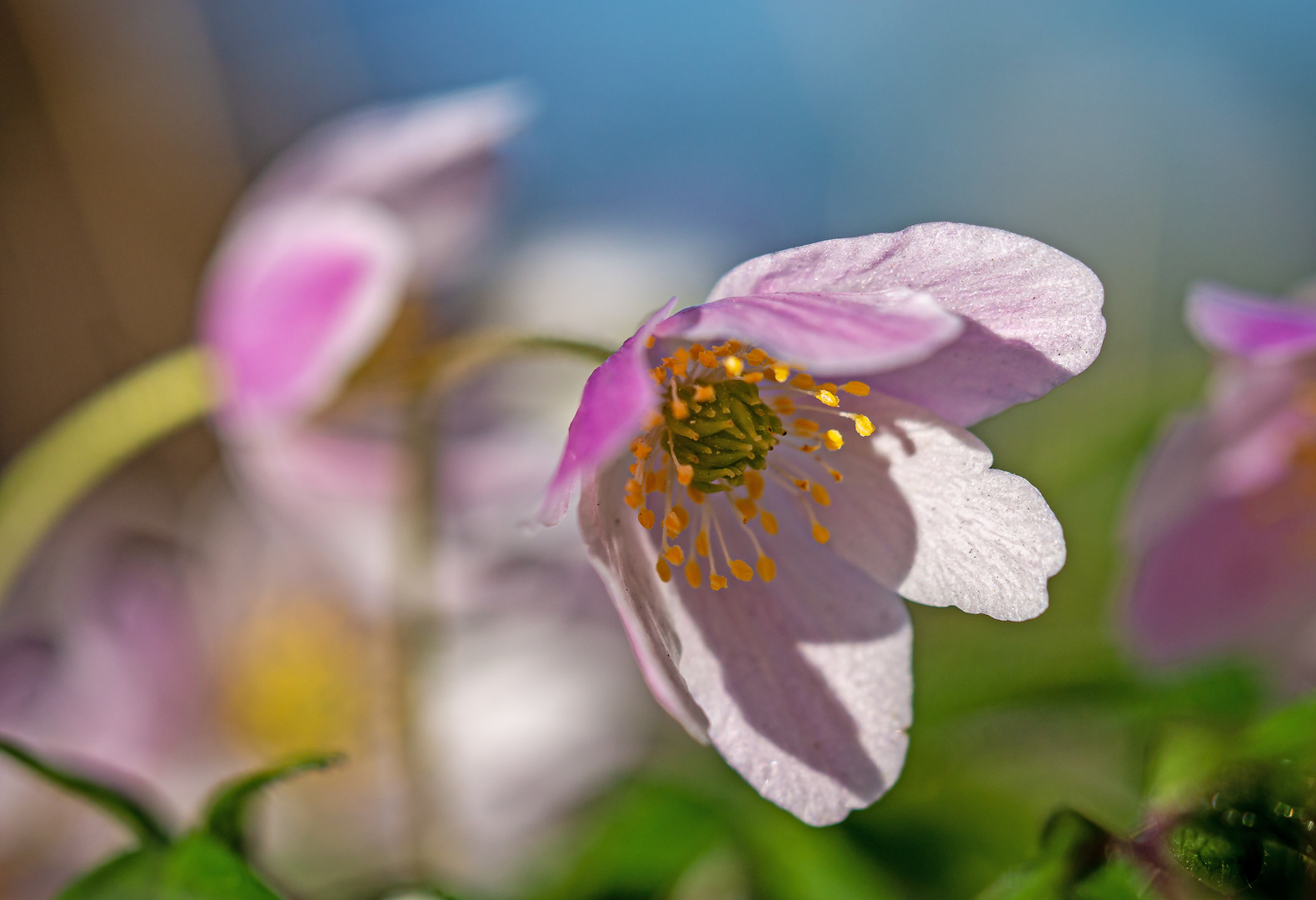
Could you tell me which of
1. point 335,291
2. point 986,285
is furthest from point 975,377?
point 335,291

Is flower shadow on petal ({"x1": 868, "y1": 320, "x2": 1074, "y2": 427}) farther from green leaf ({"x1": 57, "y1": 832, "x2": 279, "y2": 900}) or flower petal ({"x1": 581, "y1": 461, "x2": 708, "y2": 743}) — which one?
green leaf ({"x1": 57, "y1": 832, "x2": 279, "y2": 900})

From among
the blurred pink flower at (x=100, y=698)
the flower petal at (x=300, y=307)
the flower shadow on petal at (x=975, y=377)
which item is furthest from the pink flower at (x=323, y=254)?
the flower shadow on petal at (x=975, y=377)

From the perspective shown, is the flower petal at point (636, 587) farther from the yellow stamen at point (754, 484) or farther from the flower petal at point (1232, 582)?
the flower petal at point (1232, 582)

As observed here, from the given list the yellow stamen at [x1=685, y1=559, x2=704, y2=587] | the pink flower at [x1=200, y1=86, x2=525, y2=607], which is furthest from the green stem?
the yellow stamen at [x1=685, y1=559, x2=704, y2=587]

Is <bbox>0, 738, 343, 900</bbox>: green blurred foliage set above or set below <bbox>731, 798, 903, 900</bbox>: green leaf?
above

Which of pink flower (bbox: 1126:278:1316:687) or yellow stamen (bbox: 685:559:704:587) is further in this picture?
pink flower (bbox: 1126:278:1316:687)

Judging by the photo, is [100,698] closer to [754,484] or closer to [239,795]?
[239,795]
